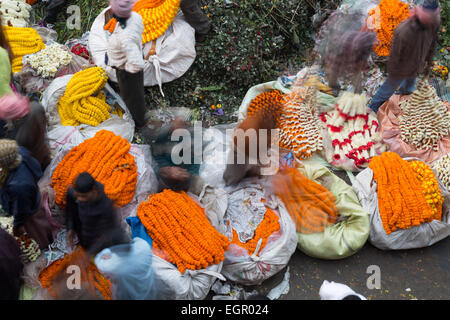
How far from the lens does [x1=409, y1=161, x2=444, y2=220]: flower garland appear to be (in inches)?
144

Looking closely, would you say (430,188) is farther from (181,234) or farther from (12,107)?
(12,107)

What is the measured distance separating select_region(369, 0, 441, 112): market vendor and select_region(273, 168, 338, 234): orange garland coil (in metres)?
1.53

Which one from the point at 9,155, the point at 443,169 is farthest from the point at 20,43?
the point at 443,169

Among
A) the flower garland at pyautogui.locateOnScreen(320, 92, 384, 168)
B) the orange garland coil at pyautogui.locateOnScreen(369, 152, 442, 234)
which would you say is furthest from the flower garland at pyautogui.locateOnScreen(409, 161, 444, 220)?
the flower garland at pyautogui.locateOnScreen(320, 92, 384, 168)

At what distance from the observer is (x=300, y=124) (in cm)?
421

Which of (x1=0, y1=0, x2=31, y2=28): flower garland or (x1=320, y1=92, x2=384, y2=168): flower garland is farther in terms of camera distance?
(x1=0, y1=0, x2=31, y2=28): flower garland

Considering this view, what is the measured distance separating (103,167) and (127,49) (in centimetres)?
108

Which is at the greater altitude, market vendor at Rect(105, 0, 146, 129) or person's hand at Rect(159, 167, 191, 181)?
market vendor at Rect(105, 0, 146, 129)

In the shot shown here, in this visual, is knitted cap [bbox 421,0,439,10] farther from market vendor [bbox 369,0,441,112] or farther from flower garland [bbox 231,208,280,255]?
flower garland [bbox 231,208,280,255]

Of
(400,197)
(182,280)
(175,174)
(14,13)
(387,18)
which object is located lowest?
(182,280)

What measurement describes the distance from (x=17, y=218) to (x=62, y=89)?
1.48 metres

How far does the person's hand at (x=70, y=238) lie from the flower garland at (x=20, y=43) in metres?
2.08

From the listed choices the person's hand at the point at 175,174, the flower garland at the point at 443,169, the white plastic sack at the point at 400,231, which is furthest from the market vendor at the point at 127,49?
the flower garland at the point at 443,169


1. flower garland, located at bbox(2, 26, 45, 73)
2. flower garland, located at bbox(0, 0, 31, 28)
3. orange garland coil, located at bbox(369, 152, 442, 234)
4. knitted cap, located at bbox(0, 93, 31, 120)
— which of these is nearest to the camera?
knitted cap, located at bbox(0, 93, 31, 120)
